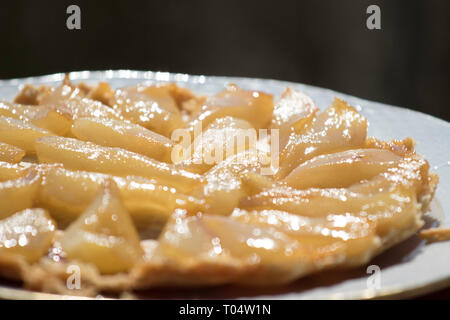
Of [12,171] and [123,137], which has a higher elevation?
[123,137]

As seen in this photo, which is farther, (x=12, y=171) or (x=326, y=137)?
(x=326, y=137)

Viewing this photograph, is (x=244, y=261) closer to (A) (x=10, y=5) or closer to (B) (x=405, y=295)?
(B) (x=405, y=295)

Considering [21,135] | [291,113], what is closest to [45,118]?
[21,135]

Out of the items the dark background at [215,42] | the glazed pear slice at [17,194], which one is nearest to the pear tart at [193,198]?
the glazed pear slice at [17,194]

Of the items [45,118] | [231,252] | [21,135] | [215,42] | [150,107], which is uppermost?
[215,42]

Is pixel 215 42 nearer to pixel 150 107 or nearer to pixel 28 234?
pixel 150 107

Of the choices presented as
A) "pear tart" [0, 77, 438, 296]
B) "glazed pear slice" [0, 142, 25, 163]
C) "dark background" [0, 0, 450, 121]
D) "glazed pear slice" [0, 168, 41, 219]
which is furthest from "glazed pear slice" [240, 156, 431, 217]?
"dark background" [0, 0, 450, 121]

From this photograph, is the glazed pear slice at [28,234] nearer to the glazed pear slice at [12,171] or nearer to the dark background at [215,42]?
the glazed pear slice at [12,171]
